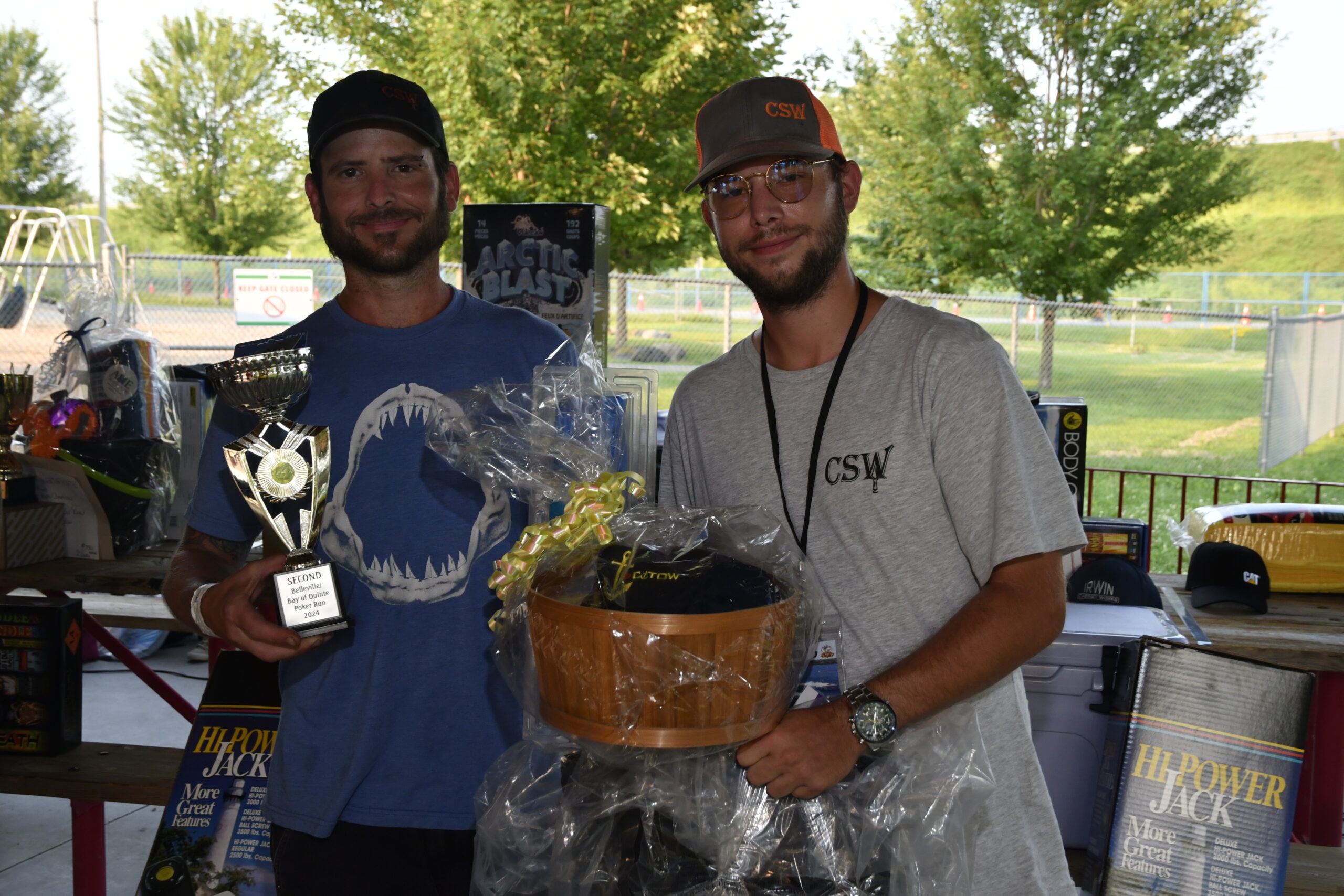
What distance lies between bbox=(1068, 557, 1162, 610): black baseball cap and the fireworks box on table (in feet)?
8.64

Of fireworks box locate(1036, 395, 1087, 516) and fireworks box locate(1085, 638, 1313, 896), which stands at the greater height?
fireworks box locate(1036, 395, 1087, 516)

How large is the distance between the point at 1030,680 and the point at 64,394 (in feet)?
11.6

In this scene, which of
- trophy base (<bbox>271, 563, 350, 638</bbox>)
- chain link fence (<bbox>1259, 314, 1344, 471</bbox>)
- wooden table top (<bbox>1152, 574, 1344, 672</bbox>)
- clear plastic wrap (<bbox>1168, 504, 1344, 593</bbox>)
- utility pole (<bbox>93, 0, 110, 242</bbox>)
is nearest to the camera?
trophy base (<bbox>271, 563, 350, 638</bbox>)

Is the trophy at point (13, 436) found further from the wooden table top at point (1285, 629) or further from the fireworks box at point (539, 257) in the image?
the wooden table top at point (1285, 629)

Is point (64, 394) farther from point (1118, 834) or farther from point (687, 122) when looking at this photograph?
point (687, 122)

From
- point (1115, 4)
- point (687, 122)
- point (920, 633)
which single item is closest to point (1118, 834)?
point (920, 633)

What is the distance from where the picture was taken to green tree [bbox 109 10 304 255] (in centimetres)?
2756

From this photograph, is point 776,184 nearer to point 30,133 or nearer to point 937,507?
point 937,507

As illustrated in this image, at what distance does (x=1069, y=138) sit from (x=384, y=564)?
1390 centimetres

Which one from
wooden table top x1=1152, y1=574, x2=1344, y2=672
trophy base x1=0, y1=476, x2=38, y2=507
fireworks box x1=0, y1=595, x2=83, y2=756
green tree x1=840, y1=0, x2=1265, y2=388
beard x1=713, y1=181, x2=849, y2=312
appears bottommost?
fireworks box x1=0, y1=595, x2=83, y2=756

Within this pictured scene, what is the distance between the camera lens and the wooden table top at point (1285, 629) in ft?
9.87

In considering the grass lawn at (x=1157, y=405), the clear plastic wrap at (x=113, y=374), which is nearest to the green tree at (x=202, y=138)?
the grass lawn at (x=1157, y=405)

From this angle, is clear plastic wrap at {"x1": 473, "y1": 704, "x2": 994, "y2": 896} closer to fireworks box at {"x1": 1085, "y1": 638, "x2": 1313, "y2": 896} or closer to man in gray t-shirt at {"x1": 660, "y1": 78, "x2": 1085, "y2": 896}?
man in gray t-shirt at {"x1": 660, "y1": 78, "x2": 1085, "y2": 896}

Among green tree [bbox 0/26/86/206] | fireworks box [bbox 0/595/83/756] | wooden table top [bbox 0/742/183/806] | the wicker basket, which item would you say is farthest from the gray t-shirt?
green tree [bbox 0/26/86/206]
